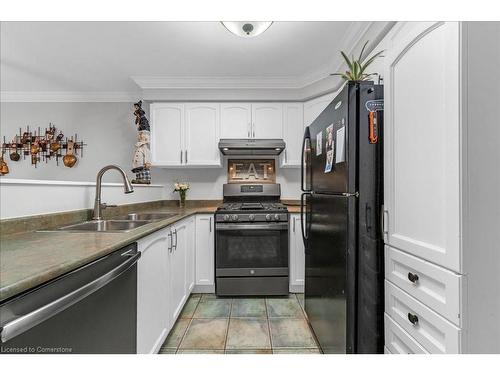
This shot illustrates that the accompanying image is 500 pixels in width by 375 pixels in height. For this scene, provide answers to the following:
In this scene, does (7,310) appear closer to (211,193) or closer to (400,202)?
(400,202)

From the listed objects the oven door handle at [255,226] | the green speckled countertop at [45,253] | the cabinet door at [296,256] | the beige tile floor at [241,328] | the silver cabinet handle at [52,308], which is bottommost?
the beige tile floor at [241,328]

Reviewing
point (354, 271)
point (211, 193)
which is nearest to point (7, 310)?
point (354, 271)

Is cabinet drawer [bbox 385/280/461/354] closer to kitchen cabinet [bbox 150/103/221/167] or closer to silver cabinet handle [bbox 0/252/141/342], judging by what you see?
silver cabinet handle [bbox 0/252/141/342]

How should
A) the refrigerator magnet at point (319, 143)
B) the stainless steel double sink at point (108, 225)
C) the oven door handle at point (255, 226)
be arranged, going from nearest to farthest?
the stainless steel double sink at point (108, 225) < the refrigerator magnet at point (319, 143) < the oven door handle at point (255, 226)

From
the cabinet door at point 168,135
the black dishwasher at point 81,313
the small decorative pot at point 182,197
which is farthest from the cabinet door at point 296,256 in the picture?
the black dishwasher at point 81,313

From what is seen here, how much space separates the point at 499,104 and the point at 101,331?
1.59m

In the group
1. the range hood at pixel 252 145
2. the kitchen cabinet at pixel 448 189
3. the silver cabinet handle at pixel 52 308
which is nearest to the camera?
the silver cabinet handle at pixel 52 308

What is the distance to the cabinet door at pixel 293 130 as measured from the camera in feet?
9.75

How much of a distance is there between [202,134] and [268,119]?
0.83 meters

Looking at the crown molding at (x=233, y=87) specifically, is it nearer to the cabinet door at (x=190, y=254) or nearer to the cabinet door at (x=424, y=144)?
the cabinet door at (x=190, y=254)

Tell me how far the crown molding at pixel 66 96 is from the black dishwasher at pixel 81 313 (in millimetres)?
2952

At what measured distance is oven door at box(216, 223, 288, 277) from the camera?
2.48m

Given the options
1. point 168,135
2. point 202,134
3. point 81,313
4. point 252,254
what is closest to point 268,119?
point 202,134

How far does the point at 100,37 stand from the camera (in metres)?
2.12
